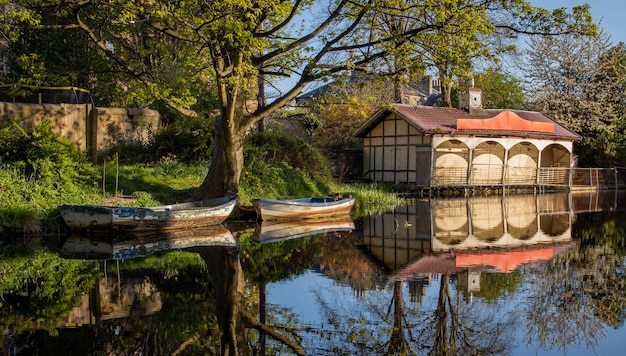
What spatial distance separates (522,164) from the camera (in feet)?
127

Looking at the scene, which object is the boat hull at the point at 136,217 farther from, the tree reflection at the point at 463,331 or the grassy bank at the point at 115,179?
the tree reflection at the point at 463,331

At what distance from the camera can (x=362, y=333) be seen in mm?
7488

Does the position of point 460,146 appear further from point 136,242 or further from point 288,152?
point 136,242

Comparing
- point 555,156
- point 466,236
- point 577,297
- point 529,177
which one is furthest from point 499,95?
point 577,297

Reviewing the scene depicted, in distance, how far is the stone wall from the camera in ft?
68.2

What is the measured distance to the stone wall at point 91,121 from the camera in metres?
20.8

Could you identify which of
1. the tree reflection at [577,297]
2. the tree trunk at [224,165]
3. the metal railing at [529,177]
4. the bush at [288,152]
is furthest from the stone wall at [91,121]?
the tree reflection at [577,297]

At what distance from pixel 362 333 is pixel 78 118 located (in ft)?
58.6

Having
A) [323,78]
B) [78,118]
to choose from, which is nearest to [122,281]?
[323,78]

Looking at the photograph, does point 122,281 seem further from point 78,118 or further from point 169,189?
point 78,118

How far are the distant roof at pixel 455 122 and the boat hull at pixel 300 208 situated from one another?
444 inches

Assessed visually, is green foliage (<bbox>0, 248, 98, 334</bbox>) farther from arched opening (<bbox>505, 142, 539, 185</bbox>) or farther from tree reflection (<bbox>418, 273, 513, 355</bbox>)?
arched opening (<bbox>505, 142, 539, 185</bbox>)

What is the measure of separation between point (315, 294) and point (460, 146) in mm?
27813

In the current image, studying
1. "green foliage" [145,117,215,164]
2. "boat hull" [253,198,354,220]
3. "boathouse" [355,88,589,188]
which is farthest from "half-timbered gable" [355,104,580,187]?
"green foliage" [145,117,215,164]
